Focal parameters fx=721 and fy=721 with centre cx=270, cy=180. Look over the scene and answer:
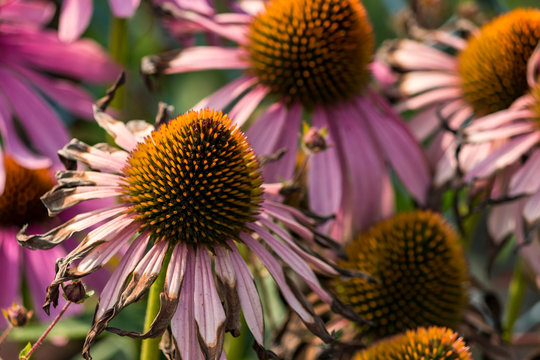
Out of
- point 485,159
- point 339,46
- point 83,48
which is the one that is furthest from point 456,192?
point 83,48

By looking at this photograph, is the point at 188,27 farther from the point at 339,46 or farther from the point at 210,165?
the point at 210,165

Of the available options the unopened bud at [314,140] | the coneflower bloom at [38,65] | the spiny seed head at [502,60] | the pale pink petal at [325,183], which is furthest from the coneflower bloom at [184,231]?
the spiny seed head at [502,60]

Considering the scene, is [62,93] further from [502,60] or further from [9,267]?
[502,60]

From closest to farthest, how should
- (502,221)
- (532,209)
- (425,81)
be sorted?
(532,209), (502,221), (425,81)

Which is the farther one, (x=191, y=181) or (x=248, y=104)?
(x=248, y=104)

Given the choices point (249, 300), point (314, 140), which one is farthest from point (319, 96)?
point (249, 300)
